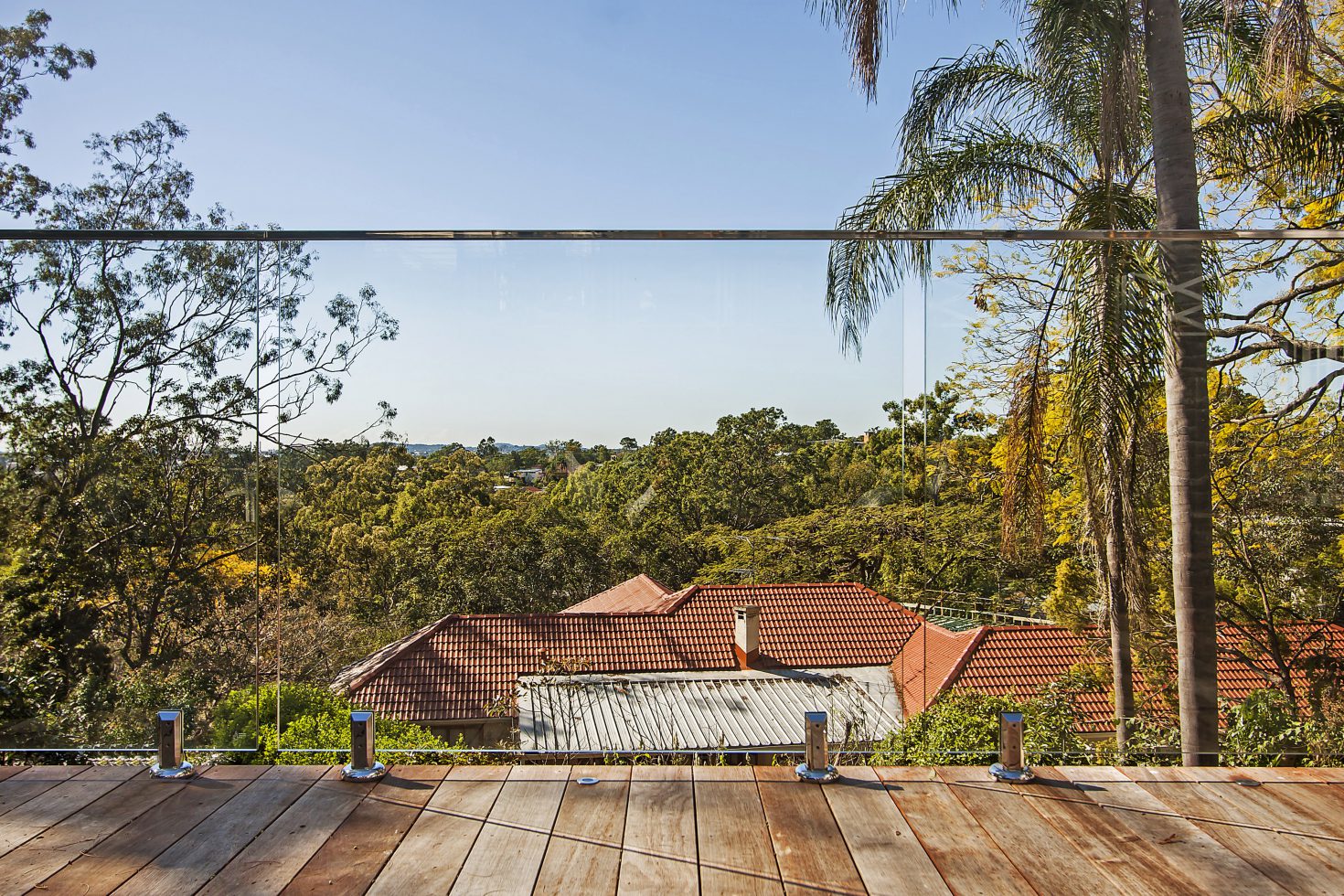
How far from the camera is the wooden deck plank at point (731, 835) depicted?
173 centimetres

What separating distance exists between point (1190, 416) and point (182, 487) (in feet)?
10.8

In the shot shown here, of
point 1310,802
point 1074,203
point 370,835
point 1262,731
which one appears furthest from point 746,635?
point 1074,203

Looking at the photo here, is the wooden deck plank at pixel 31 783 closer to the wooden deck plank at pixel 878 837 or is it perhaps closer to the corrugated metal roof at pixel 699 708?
the corrugated metal roof at pixel 699 708

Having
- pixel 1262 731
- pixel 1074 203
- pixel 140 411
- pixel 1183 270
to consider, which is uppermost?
pixel 1074 203

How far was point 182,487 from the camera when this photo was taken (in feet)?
8.44

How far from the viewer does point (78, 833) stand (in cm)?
196

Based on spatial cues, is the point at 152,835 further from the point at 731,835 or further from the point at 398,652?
the point at 731,835

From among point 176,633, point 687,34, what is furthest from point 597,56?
point 176,633

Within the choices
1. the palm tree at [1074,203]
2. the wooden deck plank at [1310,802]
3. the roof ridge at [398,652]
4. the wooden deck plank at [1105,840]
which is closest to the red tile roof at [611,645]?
the roof ridge at [398,652]

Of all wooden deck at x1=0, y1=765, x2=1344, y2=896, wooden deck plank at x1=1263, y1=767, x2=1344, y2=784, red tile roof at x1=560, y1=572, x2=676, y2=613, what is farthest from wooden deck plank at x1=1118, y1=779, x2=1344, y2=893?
red tile roof at x1=560, y1=572, x2=676, y2=613

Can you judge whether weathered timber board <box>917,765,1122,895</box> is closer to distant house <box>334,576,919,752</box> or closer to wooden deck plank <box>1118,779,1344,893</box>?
wooden deck plank <box>1118,779,1344,893</box>

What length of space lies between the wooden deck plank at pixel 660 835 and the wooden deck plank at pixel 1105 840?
0.83 metres

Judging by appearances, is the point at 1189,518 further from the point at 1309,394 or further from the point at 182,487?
the point at 182,487

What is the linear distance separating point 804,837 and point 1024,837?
49cm
